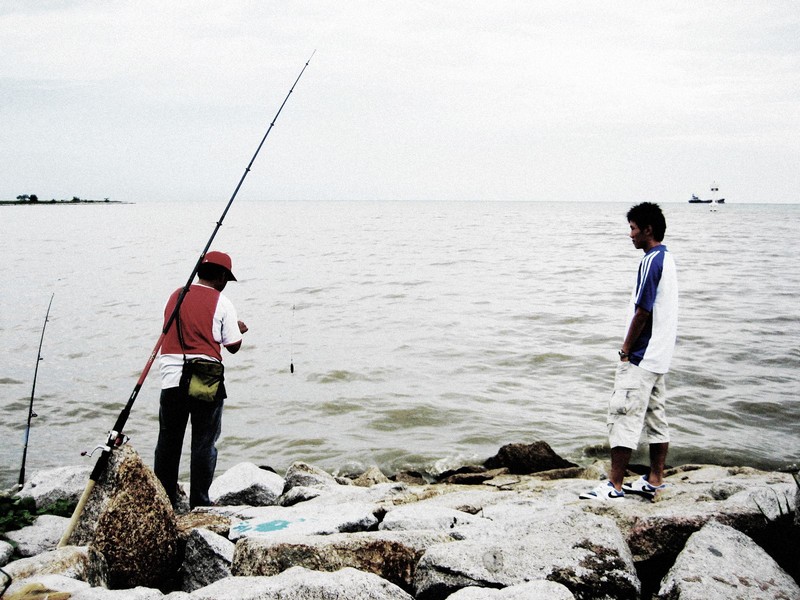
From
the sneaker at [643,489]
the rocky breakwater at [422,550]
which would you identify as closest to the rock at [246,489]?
the rocky breakwater at [422,550]

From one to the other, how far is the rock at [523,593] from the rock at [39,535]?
3.42 m

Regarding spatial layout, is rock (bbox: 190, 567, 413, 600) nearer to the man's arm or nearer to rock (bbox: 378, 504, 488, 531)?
Result: rock (bbox: 378, 504, 488, 531)

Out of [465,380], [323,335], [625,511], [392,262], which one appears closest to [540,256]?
[392,262]

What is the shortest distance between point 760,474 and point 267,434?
247 inches

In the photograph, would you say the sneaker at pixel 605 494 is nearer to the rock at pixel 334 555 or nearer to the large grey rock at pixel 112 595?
the rock at pixel 334 555

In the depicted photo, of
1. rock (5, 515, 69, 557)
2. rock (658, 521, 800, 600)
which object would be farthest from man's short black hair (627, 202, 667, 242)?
rock (5, 515, 69, 557)

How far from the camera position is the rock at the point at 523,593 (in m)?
2.64

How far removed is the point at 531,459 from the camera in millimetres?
7223

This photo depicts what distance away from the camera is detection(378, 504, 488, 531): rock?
13.2 feet

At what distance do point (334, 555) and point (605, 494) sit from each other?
2.36m

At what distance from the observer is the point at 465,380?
10.9 m

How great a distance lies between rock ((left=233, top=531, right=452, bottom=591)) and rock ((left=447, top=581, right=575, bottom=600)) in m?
0.62

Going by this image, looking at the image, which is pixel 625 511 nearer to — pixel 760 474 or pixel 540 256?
pixel 760 474

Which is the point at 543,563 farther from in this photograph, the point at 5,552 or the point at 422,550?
the point at 5,552
